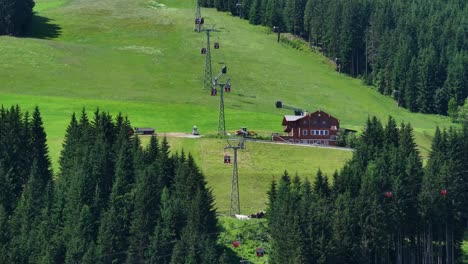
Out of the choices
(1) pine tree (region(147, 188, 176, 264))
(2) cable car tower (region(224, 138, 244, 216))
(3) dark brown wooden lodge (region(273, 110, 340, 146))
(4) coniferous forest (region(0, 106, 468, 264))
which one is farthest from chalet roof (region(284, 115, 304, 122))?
(1) pine tree (region(147, 188, 176, 264))

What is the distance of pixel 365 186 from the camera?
413 ft

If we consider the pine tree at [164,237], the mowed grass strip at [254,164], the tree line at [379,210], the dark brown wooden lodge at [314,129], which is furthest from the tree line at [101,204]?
the dark brown wooden lodge at [314,129]

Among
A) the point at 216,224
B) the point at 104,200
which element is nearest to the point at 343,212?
the point at 216,224

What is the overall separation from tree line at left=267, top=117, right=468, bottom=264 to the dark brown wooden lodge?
→ 26.4m

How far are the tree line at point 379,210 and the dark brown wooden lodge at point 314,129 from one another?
1038 inches

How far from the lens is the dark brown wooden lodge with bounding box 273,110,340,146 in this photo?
560ft

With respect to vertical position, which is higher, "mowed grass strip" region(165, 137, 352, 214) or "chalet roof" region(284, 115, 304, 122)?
"chalet roof" region(284, 115, 304, 122)

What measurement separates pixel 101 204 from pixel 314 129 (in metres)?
54.4

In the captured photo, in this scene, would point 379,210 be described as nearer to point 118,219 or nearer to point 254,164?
point 118,219

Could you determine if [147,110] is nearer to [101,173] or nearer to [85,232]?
[101,173]

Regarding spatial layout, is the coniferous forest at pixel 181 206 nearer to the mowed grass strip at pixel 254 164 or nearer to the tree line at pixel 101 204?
the tree line at pixel 101 204

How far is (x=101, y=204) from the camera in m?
125

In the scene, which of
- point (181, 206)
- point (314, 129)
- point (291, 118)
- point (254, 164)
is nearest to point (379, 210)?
point (181, 206)

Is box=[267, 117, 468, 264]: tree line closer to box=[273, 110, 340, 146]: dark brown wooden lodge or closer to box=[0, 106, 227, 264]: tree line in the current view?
box=[0, 106, 227, 264]: tree line
